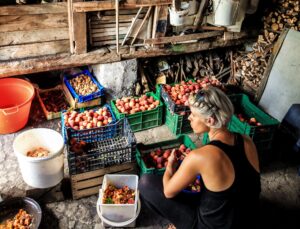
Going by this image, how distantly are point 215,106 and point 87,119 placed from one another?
234 centimetres

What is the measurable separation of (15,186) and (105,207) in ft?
4.08

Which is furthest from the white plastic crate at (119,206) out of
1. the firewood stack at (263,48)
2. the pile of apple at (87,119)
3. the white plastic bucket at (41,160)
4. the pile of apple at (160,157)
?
the firewood stack at (263,48)

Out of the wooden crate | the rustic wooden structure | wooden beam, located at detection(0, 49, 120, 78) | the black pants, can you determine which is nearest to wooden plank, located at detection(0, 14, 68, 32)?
the rustic wooden structure

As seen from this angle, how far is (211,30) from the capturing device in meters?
5.34

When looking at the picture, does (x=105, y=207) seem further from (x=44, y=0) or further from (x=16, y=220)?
(x=44, y=0)

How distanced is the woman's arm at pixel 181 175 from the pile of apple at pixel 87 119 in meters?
1.75

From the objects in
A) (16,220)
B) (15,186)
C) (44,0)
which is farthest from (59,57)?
(16,220)

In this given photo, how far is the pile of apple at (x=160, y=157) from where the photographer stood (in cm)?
384

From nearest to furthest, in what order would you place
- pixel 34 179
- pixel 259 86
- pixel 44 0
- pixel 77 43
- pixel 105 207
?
pixel 105 207 < pixel 34 179 < pixel 44 0 < pixel 77 43 < pixel 259 86

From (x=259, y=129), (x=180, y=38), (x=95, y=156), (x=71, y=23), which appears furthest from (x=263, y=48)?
(x=95, y=156)

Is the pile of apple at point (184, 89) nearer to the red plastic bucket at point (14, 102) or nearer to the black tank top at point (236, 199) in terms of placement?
the red plastic bucket at point (14, 102)

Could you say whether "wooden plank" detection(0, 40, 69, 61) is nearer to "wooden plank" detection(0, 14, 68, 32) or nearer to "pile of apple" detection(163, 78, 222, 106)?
"wooden plank" detection(0, 14, 68, 32)

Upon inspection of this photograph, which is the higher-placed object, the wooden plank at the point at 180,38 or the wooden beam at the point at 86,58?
the wooden plank at the point at 180,38

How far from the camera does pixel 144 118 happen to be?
15.6ft
